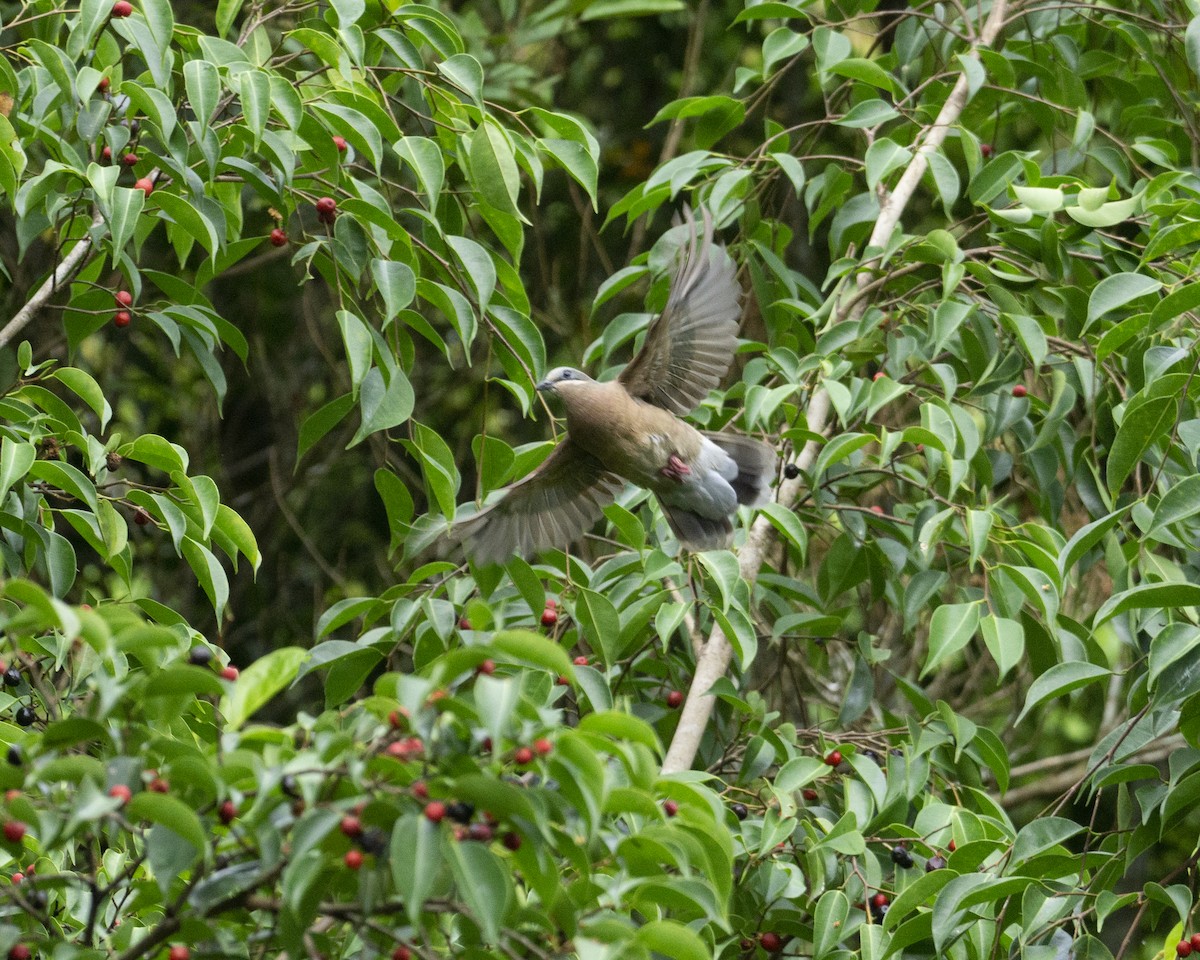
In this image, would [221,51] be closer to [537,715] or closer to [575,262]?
[537,715]

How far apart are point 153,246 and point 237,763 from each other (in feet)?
12.3

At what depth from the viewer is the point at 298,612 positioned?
5.00 meters

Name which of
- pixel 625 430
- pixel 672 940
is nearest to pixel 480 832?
pixel 672 940

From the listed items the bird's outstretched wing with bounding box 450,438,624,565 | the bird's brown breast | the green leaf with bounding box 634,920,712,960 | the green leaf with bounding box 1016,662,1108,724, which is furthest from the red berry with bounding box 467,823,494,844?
the bird's brown breast

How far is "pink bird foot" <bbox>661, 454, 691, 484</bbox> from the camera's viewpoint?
317 cm

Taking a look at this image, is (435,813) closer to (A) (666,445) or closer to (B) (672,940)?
(B) (672,940)

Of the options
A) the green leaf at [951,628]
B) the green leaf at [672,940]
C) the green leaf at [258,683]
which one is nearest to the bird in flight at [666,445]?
the green leaf at [951,628]

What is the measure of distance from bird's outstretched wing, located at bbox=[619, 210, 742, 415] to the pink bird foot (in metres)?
0.11

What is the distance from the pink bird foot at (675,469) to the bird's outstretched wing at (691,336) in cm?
11

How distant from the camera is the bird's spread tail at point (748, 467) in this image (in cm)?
313

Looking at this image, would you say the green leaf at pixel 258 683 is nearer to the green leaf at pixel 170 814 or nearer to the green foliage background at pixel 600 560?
the green foliage background at pixel 600 560

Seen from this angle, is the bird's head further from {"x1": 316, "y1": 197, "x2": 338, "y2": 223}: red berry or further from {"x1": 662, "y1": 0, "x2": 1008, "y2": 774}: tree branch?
{"x1": 316, "y1": 197, "x2": 338, "y2": 223}: red berry

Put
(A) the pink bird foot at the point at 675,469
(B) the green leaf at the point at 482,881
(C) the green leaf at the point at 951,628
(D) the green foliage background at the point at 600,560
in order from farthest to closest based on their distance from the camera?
(A) the pink bird foot at the point at 675,469 < (C) the green leaf at the point at 951,628 < (D) the green foliage background at the point at 600,560 < (B) the green leaf at the point at 482,881

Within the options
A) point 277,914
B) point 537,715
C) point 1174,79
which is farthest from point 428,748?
point 1174,79
